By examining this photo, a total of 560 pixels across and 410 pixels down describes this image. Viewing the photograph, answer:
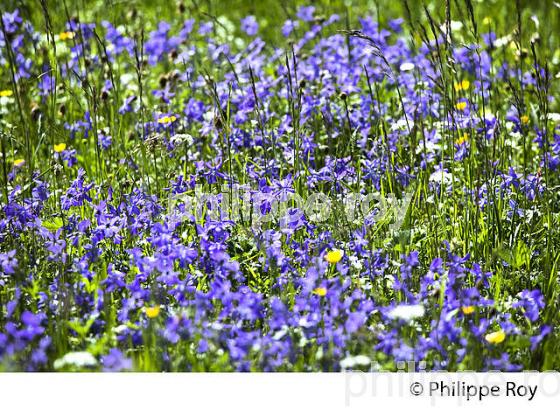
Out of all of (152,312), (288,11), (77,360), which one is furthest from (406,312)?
(288,11)

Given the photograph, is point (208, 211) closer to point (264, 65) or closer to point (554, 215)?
point (554, 215)

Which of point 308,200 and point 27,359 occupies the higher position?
point 308,200

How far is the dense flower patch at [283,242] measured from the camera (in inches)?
92.9

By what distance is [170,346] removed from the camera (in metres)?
2.40

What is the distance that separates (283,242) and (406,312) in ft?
2.28

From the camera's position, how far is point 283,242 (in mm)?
2936

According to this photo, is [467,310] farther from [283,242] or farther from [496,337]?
[283,242]

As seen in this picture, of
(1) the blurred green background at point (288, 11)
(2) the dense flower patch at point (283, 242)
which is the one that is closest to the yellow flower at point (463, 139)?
(2) the dense flower patch at point (283, 242)

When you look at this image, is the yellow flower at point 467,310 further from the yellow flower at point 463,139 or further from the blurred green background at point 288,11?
the blurred green background at point 288,11
